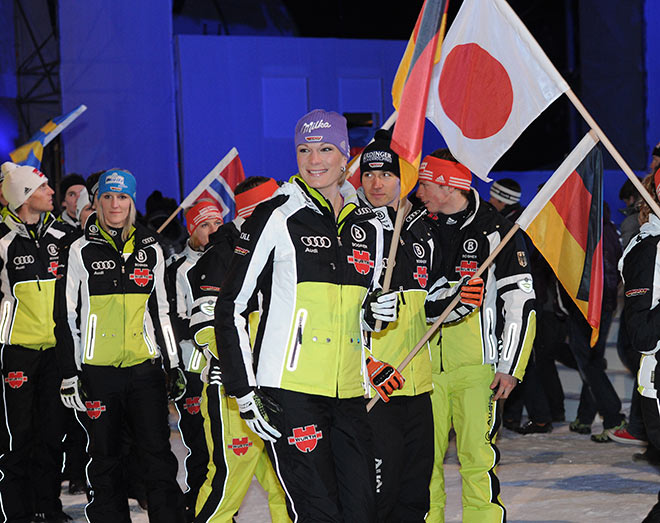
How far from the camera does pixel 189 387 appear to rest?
21.6 feet

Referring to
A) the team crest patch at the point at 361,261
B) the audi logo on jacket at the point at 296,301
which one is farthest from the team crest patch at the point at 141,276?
the team crest patch at the point at 361,261

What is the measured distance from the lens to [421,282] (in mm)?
5242

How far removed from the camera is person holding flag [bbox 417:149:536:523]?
17.6ft

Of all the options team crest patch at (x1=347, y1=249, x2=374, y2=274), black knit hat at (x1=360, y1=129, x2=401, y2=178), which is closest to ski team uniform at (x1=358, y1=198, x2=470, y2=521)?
black knit hat at (x1=360, y1=129, x2=401, y2=178)

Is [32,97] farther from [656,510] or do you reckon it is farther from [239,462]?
[656,510]

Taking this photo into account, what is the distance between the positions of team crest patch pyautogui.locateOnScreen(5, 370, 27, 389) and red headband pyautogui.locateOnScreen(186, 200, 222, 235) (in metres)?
1.46

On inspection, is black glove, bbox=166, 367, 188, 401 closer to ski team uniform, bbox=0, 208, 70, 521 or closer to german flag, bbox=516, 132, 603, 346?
ski team uniform, bbox=0, 208, 70, 521

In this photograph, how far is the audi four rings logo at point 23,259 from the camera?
6.53m

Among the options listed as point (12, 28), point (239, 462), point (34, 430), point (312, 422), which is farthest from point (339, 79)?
point (312, 422)

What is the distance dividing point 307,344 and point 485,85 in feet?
5.94

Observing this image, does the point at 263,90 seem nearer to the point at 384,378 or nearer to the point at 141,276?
the point at 141,276

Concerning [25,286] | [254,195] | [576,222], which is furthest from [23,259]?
[576,222]

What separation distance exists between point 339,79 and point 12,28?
556cm

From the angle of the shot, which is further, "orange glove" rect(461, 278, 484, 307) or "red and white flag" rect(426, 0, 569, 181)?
"orange glove" rect(461, 278, 484, 307)
